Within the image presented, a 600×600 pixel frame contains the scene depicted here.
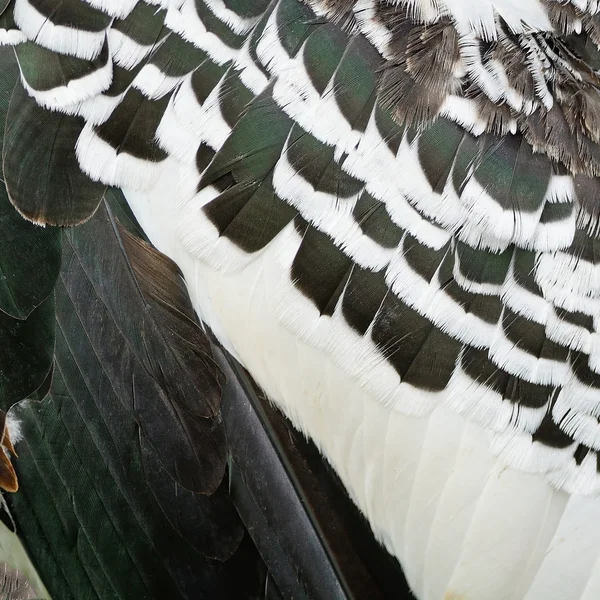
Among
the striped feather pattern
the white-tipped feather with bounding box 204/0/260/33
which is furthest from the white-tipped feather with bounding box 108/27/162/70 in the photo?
the white-tipped feather with bounding box 204/0/260/33

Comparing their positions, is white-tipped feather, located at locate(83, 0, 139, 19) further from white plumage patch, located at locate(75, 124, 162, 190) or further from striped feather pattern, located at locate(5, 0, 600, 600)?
white plumage patch, located at locate(75, 124, 162, 190)

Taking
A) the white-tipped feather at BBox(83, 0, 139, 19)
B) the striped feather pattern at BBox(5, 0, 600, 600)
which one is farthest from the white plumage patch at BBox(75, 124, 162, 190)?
the white-tipped feather at BBox(83, 0, 139, 19)

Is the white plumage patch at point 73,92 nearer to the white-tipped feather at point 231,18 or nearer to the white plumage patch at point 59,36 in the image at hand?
the white plumage patch at point 59,36

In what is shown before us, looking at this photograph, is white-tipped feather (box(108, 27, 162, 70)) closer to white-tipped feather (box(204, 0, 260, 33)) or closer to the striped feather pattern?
the striped feather pattern

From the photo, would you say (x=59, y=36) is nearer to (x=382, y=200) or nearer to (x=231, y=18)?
(x=231, y=18)

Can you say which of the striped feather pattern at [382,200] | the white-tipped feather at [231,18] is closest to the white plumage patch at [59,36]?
the striped feather pattern at [382,200]

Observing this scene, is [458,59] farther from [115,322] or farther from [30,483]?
[30,483]

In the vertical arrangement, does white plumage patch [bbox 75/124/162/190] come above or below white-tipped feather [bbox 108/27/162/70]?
below

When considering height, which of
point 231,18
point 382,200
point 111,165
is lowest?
point 111,165

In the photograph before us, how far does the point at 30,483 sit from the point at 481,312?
751mm

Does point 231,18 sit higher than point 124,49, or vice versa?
point 231,18

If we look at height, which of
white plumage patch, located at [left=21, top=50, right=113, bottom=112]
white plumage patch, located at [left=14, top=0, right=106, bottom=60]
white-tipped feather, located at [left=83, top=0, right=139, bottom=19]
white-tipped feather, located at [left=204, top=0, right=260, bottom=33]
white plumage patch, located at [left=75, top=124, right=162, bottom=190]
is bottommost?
white plumage patch, located at [left=75, top=124, right=162, bottom=190]

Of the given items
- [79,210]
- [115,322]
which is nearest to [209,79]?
[79,210]

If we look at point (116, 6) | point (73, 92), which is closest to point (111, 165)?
point (73, 92)
